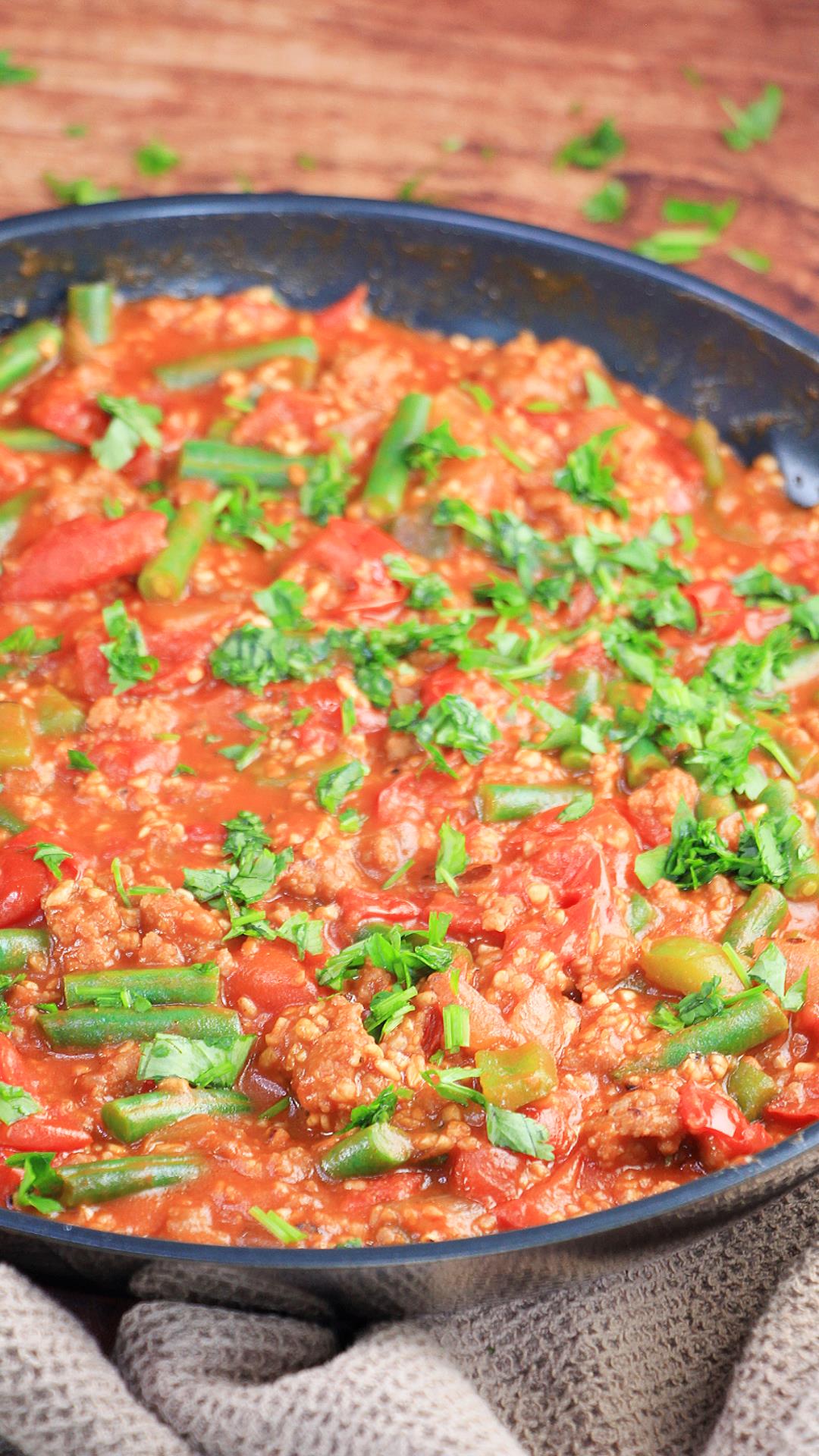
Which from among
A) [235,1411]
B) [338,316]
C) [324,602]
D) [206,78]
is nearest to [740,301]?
[338,316]

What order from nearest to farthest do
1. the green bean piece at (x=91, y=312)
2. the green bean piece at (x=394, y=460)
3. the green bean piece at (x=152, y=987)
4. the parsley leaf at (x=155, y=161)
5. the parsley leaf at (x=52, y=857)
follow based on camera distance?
the green bean piece at (x=152, y=987), the parsley leaf at (x=52, y=857), the green bean piece at (x=394, y=460), the green bean piece at (x=91, y=312), the parsley leaf at (x=155, y=161)

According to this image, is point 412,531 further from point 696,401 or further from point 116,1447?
point 116,1447

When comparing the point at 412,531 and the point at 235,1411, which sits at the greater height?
the point at 412,531

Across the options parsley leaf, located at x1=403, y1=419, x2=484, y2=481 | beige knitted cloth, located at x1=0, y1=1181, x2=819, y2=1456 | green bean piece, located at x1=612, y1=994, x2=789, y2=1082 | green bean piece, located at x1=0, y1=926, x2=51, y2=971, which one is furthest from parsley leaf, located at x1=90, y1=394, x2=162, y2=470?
beige knitted cloth, located at x1=0, y1=1181, x2=819, y2=1456

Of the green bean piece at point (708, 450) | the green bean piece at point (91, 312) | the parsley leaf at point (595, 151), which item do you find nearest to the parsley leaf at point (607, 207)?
the parsley leaf at point (595, 151)

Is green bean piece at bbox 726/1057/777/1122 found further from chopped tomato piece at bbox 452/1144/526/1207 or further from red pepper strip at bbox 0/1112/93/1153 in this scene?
red pepper strip at bbox 0/1112/93/1153

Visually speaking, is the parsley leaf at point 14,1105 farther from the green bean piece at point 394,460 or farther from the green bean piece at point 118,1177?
the green bean piece at point 394,460
